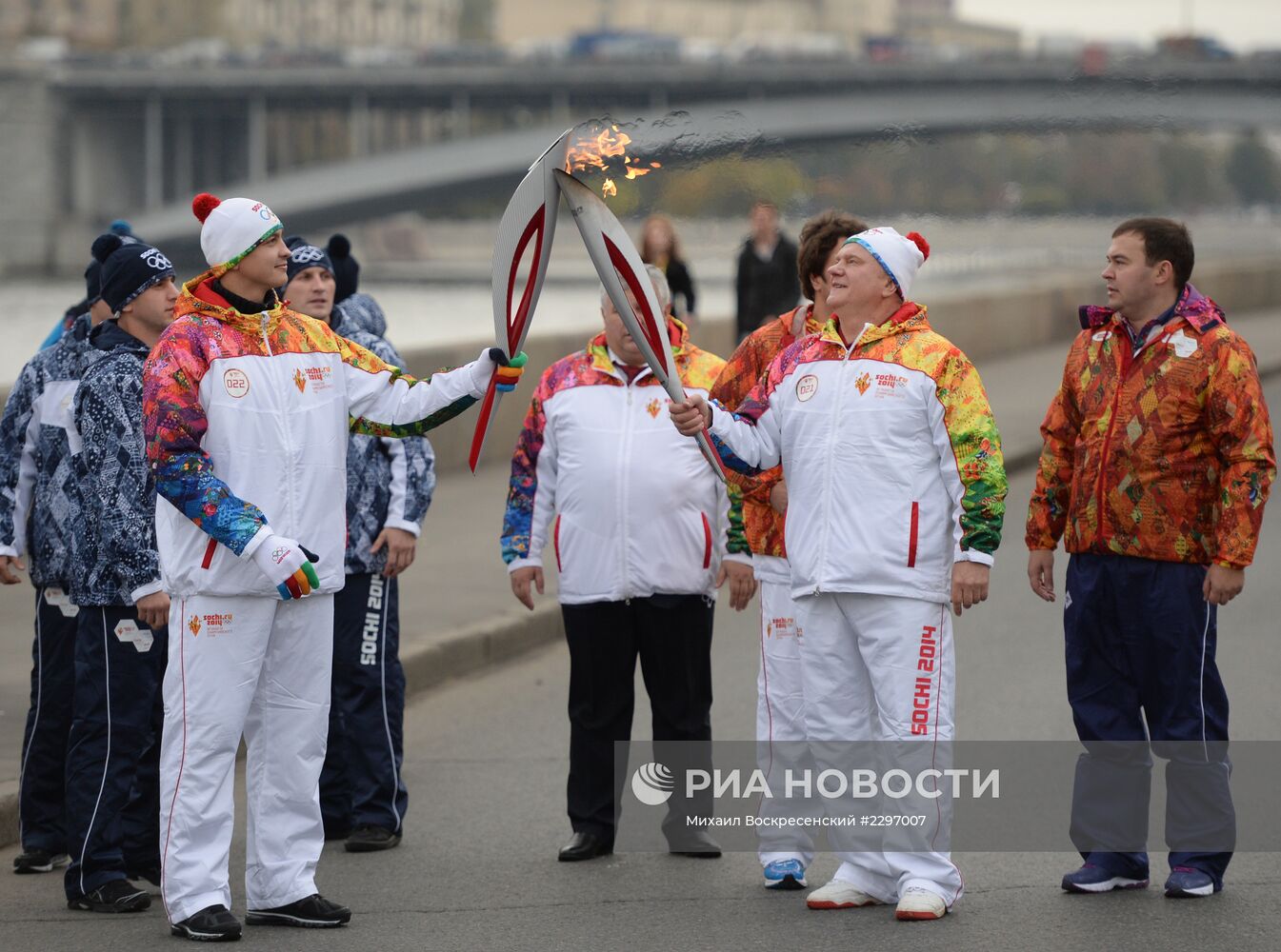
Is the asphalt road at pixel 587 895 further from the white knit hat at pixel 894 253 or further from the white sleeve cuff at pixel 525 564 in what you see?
the white knit hat at pixel 894 253

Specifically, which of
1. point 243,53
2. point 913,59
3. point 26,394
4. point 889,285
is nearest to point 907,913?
point 889,285

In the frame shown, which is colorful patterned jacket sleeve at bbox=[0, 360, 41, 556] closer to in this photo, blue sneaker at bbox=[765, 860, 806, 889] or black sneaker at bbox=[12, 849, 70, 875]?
black sneaker at bbox=[12, 849, 70, 875]

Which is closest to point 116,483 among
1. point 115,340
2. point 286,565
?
point 115,340

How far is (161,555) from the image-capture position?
4.96 m

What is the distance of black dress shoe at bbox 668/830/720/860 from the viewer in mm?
5812

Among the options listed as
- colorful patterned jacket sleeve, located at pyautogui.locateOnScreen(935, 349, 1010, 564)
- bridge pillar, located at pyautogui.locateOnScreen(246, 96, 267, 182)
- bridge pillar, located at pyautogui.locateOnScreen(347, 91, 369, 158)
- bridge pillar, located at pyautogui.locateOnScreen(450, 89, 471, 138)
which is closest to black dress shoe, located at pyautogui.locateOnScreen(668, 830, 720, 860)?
colorful patterned jacket sleeve, located at pyautogui.locateOnScreen(935, 349, 1010, 564)

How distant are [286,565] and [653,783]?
6.01 ft

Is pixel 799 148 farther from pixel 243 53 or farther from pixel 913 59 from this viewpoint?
pixel 243 53

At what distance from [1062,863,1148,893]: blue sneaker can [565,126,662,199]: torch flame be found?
2304mm

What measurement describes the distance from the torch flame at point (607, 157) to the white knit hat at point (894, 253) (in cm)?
64

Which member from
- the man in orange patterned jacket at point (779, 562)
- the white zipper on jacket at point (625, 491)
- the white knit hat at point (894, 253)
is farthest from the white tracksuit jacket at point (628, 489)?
→ the white knit hat at point (894, 253)

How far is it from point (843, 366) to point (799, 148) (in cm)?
143

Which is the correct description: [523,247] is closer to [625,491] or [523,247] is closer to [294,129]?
[625,491]

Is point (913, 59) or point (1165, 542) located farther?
point (913, 59)
